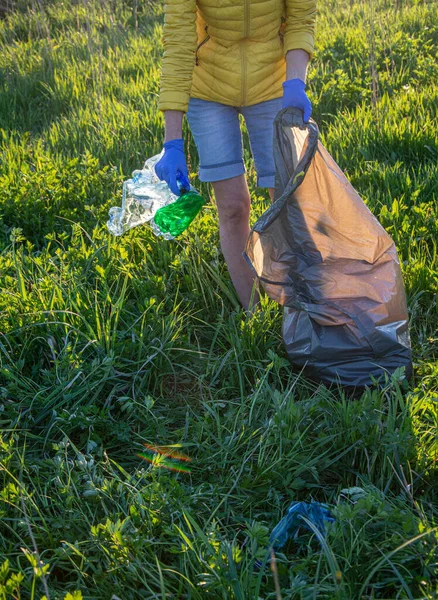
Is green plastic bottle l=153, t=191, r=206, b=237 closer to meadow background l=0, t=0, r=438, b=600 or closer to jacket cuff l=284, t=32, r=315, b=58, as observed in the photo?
meadow background l=0, t=0, r=438, b=600

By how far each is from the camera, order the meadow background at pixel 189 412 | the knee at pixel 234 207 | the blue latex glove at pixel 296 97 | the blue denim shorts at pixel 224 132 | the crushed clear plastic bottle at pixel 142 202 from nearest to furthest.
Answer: the meadow background at pixel 189 412
the blue latex glove at pixel 296 97
the blue denim shorts at pixel 224 132
the knee at pixel 234 207
the crushed clear plastic bottle at pixel 142 202

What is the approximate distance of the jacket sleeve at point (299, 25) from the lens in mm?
2270

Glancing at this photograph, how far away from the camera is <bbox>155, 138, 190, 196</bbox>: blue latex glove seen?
90.1 inches

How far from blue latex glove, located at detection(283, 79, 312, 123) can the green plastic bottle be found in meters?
0.48

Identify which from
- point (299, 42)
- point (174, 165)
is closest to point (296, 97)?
point (299, 42)

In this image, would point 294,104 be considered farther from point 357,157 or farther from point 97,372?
point 357,157

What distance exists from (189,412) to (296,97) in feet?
3.65

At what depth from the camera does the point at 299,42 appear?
2.28 m

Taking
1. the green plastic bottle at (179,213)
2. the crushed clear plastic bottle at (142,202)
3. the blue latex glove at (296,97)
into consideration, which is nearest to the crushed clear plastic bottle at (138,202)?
the crushed clear plastic bottle at (142,202)

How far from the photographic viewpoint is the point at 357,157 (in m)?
3.52

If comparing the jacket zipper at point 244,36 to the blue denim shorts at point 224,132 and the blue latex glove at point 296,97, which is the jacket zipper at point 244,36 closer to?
the blue denim shorts at point 224,132

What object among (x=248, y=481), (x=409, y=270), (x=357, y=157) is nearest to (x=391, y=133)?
(x=357, y=157)

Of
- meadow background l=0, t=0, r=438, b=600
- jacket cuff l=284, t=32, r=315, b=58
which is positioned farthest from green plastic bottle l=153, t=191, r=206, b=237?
jacket cuff l=284, t=32, r=315, b=58

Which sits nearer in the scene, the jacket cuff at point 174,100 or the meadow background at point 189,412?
the meadow background at point 189,412
